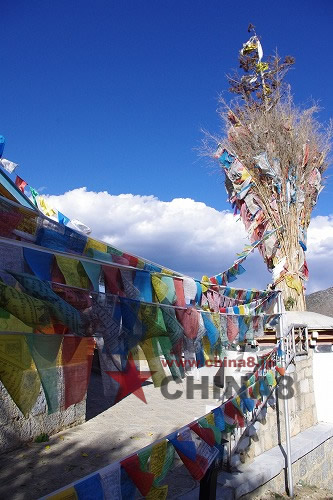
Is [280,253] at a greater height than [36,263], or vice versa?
[280,253]

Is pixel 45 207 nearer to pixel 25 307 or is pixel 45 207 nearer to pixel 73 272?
pixel 73 272

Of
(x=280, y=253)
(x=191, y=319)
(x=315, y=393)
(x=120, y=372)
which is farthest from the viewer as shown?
(x=280, y=253)

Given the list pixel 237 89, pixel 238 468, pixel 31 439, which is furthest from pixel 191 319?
pixel 237 89

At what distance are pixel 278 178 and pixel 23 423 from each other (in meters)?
8.22

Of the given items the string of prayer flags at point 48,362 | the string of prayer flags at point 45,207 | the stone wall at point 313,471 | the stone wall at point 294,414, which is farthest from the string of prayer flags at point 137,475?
the stone wall at point 313,471

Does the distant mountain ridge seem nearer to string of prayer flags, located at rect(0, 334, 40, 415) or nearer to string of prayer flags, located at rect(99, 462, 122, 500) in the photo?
string of prayer flags, located at rect(99, 462, 122, 500)

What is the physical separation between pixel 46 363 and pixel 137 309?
721 mm

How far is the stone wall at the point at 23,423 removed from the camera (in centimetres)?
504

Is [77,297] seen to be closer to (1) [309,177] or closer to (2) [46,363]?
(2) [46,363]

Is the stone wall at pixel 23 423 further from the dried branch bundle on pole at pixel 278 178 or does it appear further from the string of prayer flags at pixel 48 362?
the dried branch bundle on pole at pixel 278 178

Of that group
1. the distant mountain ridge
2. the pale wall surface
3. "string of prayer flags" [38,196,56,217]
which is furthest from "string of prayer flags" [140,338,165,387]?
the distant mountain ridge

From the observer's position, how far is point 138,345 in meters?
2.38

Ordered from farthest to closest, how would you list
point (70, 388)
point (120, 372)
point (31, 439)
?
point (31, 439), point (120, 372), point (70, 388)

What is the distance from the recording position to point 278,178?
10664 millimetres
